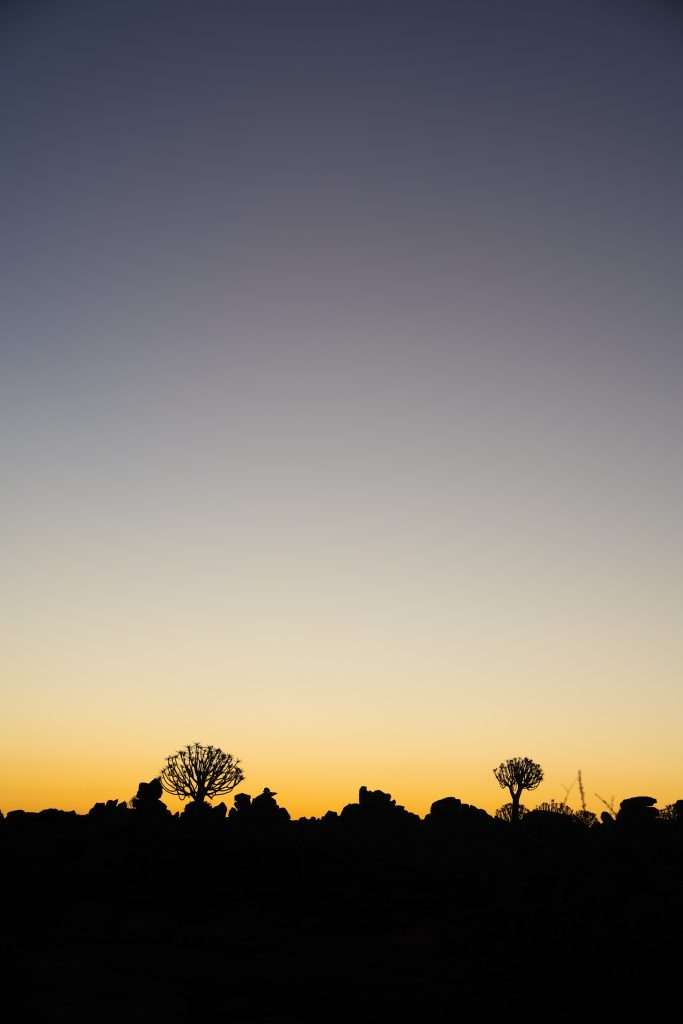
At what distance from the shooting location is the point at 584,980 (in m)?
16.5

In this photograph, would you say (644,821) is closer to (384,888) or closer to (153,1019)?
(384,888)

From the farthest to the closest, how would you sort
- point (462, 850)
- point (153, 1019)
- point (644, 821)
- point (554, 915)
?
1. point (644, 821)
2. point (462, 850)
3. point (554, 915)
4. point (153, 1019)

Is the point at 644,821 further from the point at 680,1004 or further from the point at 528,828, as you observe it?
the point at 680,1004

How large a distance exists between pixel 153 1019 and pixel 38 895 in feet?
34.2

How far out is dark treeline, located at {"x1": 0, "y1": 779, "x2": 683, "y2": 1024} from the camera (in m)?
15.8

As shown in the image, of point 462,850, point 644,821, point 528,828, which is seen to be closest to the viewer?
point 462,850

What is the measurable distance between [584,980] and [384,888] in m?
9.76

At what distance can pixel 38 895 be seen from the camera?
913 inches

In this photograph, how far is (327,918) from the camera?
22.5 meters

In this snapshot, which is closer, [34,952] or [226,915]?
[34,952]

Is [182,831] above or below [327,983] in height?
above

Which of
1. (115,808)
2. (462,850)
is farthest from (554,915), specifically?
(115,808)

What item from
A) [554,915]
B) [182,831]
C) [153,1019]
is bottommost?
[153,1019]

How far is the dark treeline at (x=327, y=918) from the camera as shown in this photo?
52.0ft
